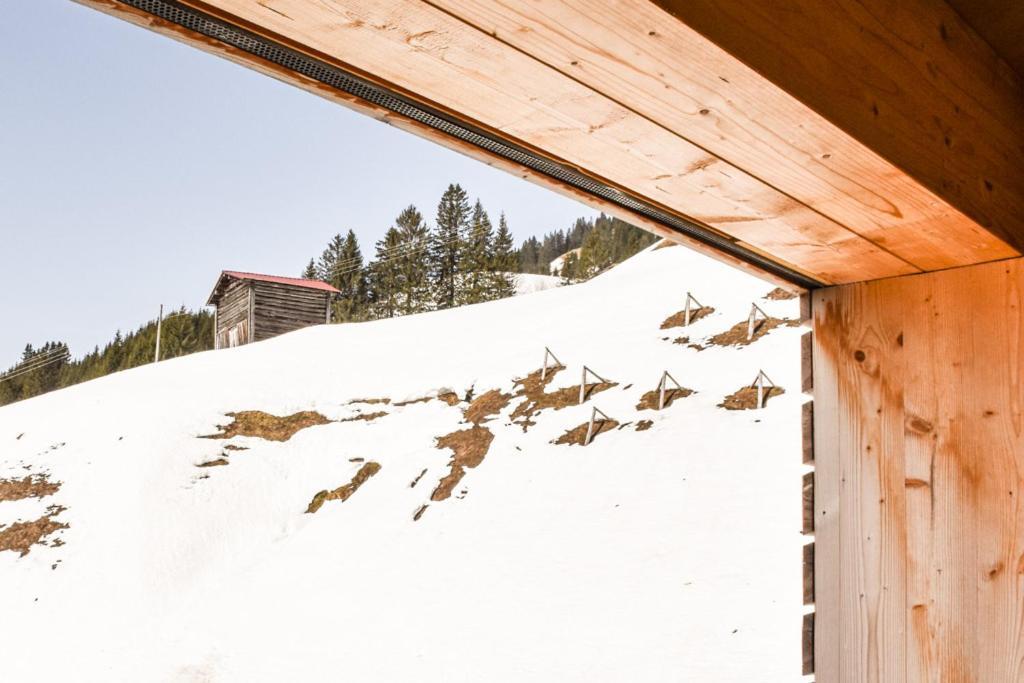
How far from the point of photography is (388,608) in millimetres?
8828

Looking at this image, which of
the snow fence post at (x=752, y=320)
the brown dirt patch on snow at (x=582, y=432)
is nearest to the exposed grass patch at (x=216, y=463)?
the brown dirt patch on snow at (x=582, y=432)

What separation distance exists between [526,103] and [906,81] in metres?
0.82

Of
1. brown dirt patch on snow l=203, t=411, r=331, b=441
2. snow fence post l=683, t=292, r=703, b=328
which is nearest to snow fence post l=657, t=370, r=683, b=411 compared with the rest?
snow fence post l=683, t=292, r=703, b=328

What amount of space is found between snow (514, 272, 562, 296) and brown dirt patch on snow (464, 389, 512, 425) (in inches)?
1174

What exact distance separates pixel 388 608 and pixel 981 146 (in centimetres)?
857

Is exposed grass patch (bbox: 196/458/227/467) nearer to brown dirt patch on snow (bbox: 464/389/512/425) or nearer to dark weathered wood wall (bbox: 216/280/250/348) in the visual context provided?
brown dirt patch on snow (bbox: 464/389/512/425)

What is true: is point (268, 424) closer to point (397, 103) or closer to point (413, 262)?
point (397, 103)

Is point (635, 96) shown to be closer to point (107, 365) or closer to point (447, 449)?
point (447, 449)

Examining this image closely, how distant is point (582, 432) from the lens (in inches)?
466

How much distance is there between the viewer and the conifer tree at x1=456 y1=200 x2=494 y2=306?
42.3 meters

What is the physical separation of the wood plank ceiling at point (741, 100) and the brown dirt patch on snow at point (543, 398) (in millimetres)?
11664

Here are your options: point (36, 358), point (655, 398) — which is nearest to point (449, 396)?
point (655, 398)

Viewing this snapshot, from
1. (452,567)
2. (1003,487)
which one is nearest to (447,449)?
(452,567)

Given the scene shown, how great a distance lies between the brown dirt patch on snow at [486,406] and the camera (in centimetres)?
1439
